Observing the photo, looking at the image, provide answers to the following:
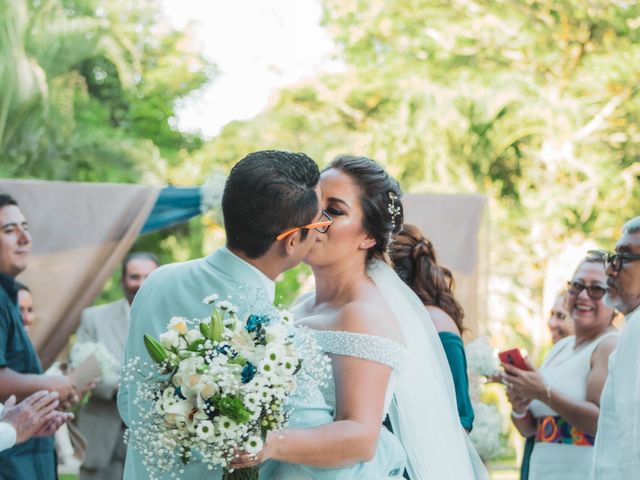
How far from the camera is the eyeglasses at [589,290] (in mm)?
5805

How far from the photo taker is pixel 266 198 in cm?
297

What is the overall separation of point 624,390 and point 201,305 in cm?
210

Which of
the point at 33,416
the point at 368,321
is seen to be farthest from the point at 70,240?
the point at 368,321

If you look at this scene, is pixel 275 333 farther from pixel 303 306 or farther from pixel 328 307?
pixel 303 306

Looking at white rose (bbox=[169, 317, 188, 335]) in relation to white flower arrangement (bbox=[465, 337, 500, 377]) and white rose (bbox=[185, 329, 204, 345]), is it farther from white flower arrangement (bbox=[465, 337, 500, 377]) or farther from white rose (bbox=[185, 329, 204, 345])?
white flower arrangement (bbox=[465, 337, 500, 377])

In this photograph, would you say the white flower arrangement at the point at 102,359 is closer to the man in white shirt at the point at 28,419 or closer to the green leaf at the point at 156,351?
the man in white shirt at the point at 28,419

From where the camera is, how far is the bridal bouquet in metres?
2.58

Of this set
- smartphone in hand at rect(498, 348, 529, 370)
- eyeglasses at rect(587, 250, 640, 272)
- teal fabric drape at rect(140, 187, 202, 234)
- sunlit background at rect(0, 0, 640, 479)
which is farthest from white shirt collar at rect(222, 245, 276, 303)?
sunlit background at rect(0, 0, 640, 479)

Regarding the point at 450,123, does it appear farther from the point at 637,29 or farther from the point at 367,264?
the point at 367,264

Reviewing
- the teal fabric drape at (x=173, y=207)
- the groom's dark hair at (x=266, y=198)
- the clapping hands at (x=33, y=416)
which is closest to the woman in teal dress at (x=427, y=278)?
the clapping hands at (x=33, y=416)

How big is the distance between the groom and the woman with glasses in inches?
102

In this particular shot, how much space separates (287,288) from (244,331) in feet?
59.3

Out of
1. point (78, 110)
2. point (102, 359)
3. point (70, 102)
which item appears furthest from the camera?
point (78, 110)

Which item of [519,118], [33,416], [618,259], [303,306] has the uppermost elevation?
[303,306]
